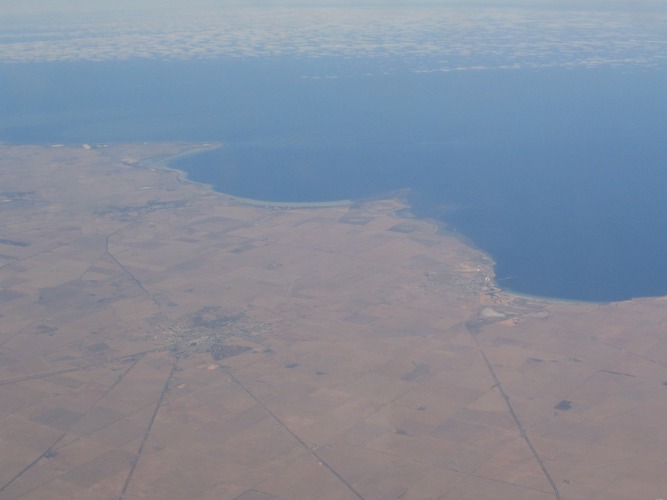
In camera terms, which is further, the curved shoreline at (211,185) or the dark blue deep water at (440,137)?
the curved shoreline at (211,185)

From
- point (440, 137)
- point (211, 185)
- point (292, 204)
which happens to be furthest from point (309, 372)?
point (440, 137)

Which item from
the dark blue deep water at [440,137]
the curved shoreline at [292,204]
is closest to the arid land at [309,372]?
the curved shoreline at [292,204]

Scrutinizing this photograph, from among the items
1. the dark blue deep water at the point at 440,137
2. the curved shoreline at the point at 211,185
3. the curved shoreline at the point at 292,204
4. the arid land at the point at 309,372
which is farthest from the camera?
the curved shoreline at the point at 211,185

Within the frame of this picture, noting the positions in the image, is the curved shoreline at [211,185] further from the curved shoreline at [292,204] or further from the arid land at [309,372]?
the arid land at [309,372]

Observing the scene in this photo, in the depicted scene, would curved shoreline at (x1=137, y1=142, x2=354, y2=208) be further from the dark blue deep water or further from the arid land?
the arid land

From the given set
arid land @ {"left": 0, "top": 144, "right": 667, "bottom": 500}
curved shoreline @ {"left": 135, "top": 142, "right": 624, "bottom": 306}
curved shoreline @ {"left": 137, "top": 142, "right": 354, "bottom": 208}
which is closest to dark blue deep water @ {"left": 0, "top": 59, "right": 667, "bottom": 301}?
curved shoreline @ {"left": 135, "top": 142, "right": 624, "bottom": 306}

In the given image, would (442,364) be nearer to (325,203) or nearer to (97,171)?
(325,203)
